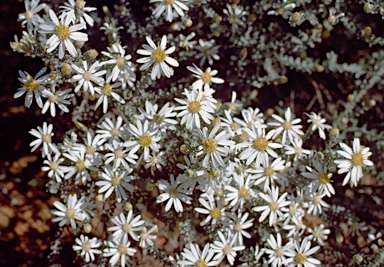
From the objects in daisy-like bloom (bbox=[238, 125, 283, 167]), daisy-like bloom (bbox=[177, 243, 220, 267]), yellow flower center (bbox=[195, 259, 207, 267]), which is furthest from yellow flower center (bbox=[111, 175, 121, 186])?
daisy-like bloom (bbox=[238, 125, 283, 167])

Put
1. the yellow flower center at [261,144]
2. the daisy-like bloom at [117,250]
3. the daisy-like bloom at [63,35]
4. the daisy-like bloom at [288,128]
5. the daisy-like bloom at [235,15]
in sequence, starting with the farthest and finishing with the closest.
Result: 1. the daisy-like bloom at [235,15]
2. the daisy-like bloom at [288,128]
3. the daisy-like bloom at [117,250]
4. the yellow flower center at [261,144]
5. the daisy-like bloom at [63,35]

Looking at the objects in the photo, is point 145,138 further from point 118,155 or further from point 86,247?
point 86,247

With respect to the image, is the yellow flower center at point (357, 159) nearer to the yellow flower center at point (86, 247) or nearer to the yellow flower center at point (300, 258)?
the yellow flower center at point (300, 258)

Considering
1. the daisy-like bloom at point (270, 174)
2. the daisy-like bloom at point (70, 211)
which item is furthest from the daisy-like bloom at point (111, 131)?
the daisy-like bloom at point (270, 174)

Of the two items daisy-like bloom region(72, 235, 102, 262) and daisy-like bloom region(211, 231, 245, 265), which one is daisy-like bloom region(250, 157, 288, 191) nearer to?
daisy-like bloom region(211, 231, 245, 265)

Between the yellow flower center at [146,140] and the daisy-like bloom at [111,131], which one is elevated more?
the yellow flower center at [146,140]

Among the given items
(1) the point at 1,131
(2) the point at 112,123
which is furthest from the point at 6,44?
(2) the point at 112,123

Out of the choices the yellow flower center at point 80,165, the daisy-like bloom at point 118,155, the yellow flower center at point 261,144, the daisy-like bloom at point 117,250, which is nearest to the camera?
the yellow flower center at point 261,144
